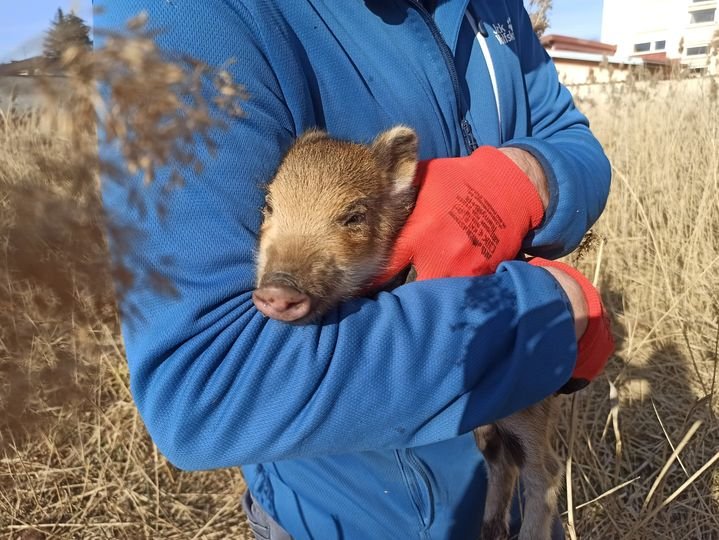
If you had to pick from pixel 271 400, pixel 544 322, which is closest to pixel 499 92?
pixel 544 322

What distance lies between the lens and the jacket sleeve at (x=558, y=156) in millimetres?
1511

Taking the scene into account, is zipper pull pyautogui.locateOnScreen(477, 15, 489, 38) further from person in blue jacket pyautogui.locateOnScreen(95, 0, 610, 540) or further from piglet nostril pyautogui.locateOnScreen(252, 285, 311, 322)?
piglet nostril pyautogui.locateOnScreen(252, 285, 311, 322)

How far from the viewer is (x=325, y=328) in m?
1.02

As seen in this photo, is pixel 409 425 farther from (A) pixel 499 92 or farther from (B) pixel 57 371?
(A) pixel 499 92

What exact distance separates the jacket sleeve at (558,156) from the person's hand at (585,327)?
0.21 metres

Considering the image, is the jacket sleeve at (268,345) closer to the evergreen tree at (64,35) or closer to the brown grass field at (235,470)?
the brown grass field at (235,470)

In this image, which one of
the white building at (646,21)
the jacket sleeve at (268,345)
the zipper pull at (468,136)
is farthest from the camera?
the white building at (646,21)

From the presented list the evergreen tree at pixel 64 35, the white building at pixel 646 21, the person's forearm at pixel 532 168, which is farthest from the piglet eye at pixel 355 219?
the white building at pixel 646 21

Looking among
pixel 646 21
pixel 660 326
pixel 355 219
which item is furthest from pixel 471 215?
pixel 646 21

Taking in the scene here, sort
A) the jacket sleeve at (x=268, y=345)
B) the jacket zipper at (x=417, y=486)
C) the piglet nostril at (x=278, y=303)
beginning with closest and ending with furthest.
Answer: the jacket sleeve at (x=268, y=345) < the piglet nostril at (x=278, y=303) < the jacket zipper at (x=417, y=486)

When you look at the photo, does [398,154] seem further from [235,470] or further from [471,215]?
[235,470]

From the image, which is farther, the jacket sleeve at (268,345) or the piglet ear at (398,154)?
the piglet ear at (398,154)

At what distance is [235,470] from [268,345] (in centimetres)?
235

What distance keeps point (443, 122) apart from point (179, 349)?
3.17ft
